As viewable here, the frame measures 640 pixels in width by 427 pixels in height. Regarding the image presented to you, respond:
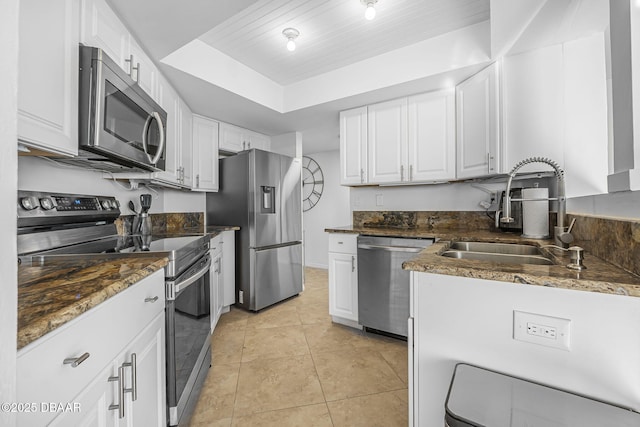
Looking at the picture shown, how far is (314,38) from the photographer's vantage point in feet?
7.02

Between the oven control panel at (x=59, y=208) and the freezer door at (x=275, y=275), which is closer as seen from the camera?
the oven control panel at (x=59, y=208)

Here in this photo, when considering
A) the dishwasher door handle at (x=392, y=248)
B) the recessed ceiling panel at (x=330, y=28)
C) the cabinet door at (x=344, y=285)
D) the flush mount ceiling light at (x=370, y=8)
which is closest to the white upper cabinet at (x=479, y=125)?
the recessed ceiling panel at (x=330, y=28)

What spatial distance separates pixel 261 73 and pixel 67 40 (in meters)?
1.80

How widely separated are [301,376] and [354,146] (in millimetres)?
2131

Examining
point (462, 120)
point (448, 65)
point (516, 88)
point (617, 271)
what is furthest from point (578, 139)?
point (617, 271)

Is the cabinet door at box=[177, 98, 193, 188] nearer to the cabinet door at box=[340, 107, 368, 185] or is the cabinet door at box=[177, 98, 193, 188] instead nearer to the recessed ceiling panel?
the recessed ceiling panel

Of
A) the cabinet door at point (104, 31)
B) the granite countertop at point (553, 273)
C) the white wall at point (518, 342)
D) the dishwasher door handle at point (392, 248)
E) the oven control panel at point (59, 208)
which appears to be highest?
the cabinet door at point (104, 31)

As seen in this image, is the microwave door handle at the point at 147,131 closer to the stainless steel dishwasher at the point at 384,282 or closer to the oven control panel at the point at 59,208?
the oven control panel at the point at 59,208

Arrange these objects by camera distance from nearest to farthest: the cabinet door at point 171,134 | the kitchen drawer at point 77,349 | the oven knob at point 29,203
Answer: the kitchen drawer at point 77,349
the oven knob at point 29,203
the cabinet door at point 171,134

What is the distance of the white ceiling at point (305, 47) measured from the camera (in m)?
1.62

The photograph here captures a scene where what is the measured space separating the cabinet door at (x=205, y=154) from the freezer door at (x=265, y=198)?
503 mm

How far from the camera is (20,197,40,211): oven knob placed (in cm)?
114

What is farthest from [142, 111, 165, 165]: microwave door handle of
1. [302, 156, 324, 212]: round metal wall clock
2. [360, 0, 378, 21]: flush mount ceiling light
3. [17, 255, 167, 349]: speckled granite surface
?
[302, 156, 324, 212]: round metal wall clock

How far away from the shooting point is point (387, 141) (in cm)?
266
